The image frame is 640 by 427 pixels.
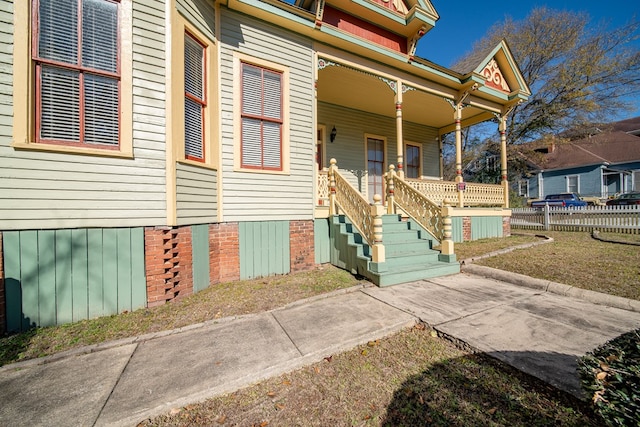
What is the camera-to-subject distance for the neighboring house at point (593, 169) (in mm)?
23031

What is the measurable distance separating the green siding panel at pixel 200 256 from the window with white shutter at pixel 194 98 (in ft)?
4.23

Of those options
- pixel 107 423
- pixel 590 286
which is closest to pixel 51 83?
pixel 107 423

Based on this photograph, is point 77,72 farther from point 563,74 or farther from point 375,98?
point 563,74

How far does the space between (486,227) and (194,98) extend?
390 inches

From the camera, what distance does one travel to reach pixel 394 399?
2.17 metres

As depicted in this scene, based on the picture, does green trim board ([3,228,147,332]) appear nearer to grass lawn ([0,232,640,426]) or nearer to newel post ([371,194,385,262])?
grass lawn ([0,232,640,426])

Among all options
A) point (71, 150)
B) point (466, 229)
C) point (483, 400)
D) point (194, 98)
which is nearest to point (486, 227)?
point (466, 229)

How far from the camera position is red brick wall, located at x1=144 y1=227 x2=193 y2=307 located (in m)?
4.06

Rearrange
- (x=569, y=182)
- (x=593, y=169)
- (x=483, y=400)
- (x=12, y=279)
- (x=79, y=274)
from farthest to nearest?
1. (x=569, y=182)
2. (x=593, y=169)
3. (x=79, y=274)
4. (x=12, y=279)
5. (x=483, y=400)

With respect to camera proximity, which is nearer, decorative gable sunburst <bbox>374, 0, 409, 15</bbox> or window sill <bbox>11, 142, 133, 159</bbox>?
window sill <bbox>11, 142, 133, 159</bbox>

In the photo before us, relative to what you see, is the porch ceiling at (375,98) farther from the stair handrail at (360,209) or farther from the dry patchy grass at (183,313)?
the dry patchy grass at (183,313)

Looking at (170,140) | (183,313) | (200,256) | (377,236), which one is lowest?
(183,313)

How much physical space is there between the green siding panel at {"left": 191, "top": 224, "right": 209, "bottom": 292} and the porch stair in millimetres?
2811

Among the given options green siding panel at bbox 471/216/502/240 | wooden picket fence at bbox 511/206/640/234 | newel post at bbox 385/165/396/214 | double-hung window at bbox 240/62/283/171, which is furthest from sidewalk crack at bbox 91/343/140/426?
wooden picket fence at bbox 511/206/640/234
